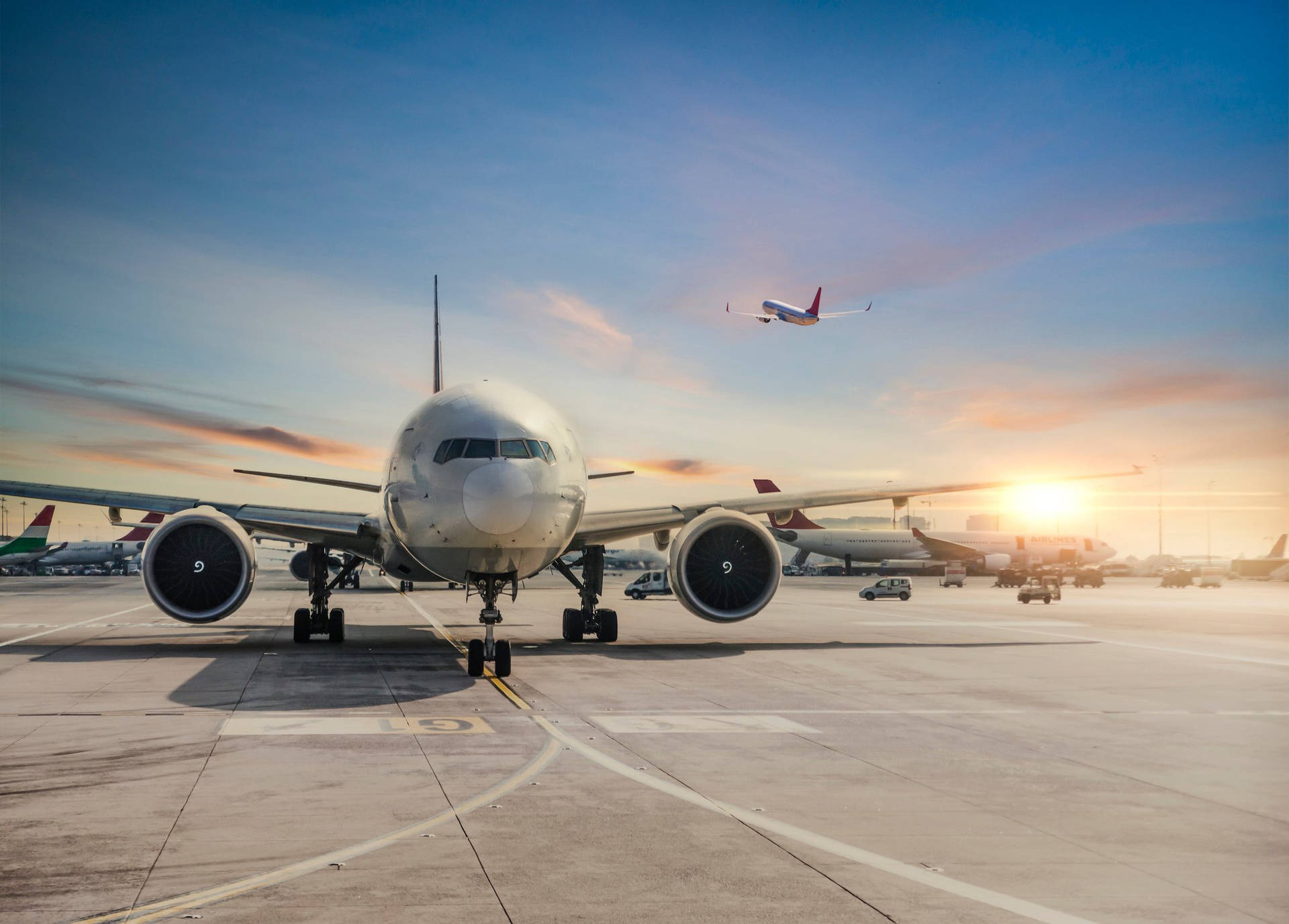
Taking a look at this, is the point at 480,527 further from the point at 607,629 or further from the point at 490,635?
the point at 607,629

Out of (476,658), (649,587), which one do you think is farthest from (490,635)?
(649,587)

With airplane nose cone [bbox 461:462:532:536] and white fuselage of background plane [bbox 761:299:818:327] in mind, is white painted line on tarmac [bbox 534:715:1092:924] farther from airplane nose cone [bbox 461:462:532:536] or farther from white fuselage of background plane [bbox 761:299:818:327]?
white fuselage of background plane [bbox 761:299:818:327]

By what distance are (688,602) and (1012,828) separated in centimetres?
1332

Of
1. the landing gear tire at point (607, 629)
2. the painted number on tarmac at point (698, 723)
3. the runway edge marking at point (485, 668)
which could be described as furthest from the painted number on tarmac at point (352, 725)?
the landing gear tire at point (607, 629)

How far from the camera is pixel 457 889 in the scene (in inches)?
236

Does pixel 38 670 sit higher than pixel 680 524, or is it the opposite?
pixel 680 524

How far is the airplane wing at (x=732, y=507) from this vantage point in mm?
22203

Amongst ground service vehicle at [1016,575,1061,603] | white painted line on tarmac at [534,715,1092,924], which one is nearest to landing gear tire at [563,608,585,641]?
white painted line on tarmac at [534,715,1092,924]

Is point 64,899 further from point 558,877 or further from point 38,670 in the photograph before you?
point 38,670

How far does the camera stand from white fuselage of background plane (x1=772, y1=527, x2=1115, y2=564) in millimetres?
99312

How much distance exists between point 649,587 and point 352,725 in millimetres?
44454

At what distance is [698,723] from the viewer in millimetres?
12344

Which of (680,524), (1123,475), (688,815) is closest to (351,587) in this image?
(680,524)

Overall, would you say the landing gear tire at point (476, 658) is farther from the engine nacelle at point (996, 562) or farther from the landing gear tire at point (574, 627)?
the engine nacelle at point (996, 562)
